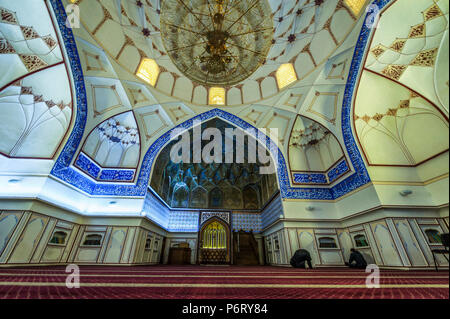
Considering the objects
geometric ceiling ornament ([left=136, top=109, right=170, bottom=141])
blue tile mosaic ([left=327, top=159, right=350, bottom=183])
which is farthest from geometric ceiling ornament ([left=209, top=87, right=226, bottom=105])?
blue tile mosaic ([left=327, top=159, right=350, bottom=183])

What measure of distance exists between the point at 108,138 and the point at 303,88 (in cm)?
798

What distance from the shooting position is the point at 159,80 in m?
7.31

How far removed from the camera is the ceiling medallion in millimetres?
5680

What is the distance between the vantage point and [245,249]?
9.27 m

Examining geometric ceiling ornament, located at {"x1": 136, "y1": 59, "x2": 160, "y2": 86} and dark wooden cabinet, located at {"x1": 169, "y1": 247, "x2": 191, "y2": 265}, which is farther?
dark wooden cabinet, located at {"x1": 169, "y1": 247, "x2": 191, "y2": 265}

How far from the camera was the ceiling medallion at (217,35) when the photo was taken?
5.68m

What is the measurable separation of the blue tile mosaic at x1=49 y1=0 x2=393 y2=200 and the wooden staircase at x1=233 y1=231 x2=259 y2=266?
3746 mm

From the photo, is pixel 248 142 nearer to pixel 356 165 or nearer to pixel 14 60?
pixel 356 165
